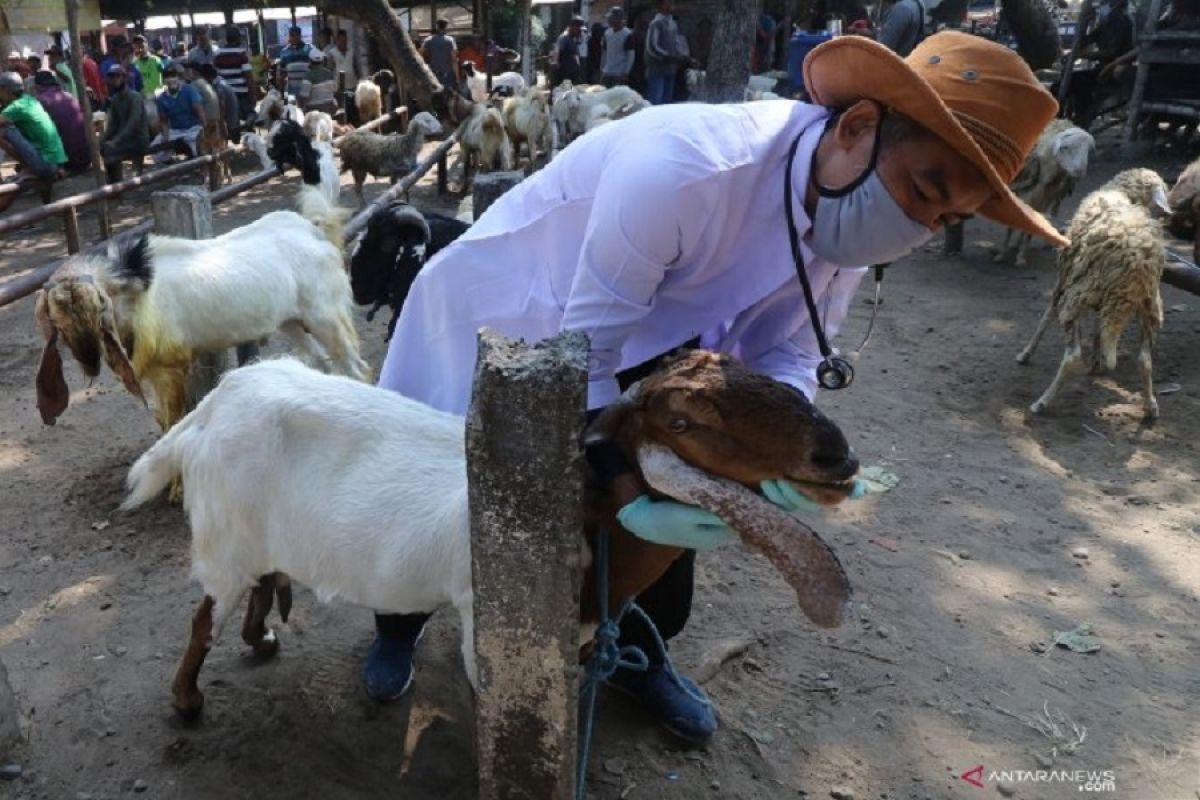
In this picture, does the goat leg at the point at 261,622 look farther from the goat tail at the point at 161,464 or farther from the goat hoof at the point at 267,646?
the goat tail at the point at 161,464

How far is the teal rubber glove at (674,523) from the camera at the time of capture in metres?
1.52

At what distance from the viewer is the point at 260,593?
A: 2877 mm

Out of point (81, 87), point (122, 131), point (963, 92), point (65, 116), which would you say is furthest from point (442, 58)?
point (963, 92)

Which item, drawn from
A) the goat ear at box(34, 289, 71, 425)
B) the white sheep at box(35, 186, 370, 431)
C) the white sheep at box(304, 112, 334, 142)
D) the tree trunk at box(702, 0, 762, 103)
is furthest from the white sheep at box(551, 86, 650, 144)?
the goat ear at box(34, 289, 71, 425)

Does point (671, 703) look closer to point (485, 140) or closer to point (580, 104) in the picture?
point (485, 140)

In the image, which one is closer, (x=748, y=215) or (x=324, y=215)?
(x=748, y=215)

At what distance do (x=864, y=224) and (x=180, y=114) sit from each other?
42.8ft

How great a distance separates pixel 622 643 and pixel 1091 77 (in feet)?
48.9

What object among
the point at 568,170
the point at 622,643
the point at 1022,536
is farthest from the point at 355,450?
the point at 1022,536

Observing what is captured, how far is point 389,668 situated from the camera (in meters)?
2.79

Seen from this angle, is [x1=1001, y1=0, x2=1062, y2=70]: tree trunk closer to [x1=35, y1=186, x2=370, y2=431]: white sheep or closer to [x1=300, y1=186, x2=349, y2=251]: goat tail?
[x1=300, y1=186, x2=349, y2=251]: goat tail

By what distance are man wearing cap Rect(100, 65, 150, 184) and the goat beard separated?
11.7 meters

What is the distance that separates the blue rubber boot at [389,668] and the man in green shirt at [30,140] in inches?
342

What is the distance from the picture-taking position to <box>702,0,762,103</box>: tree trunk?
10.5 meters
